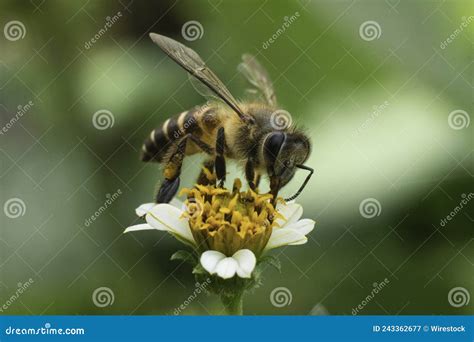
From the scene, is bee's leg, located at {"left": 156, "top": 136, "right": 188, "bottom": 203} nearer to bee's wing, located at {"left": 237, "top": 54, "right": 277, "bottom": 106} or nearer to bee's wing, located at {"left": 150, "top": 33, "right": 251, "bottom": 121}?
bee's wing, located at {"left": 150, "top": 33, "right": 251, "bottom": 121}

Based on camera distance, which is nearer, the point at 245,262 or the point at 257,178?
the point at 245,262

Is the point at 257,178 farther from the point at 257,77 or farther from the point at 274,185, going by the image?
the point at 257,77

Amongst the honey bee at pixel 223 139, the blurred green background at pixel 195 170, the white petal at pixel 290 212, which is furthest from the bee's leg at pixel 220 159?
the blurred green background at pixel 195 170

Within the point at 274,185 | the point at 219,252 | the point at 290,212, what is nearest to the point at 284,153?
the point at 274,185

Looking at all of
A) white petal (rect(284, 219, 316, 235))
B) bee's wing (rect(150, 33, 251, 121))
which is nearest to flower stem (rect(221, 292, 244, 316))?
white petal (rect(284, 219, 316, 235))

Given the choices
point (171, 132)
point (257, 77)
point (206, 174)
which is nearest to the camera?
point (206, 174)

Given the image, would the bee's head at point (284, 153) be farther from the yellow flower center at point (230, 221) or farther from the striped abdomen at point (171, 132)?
the striped abdomen at point (171, 132)
